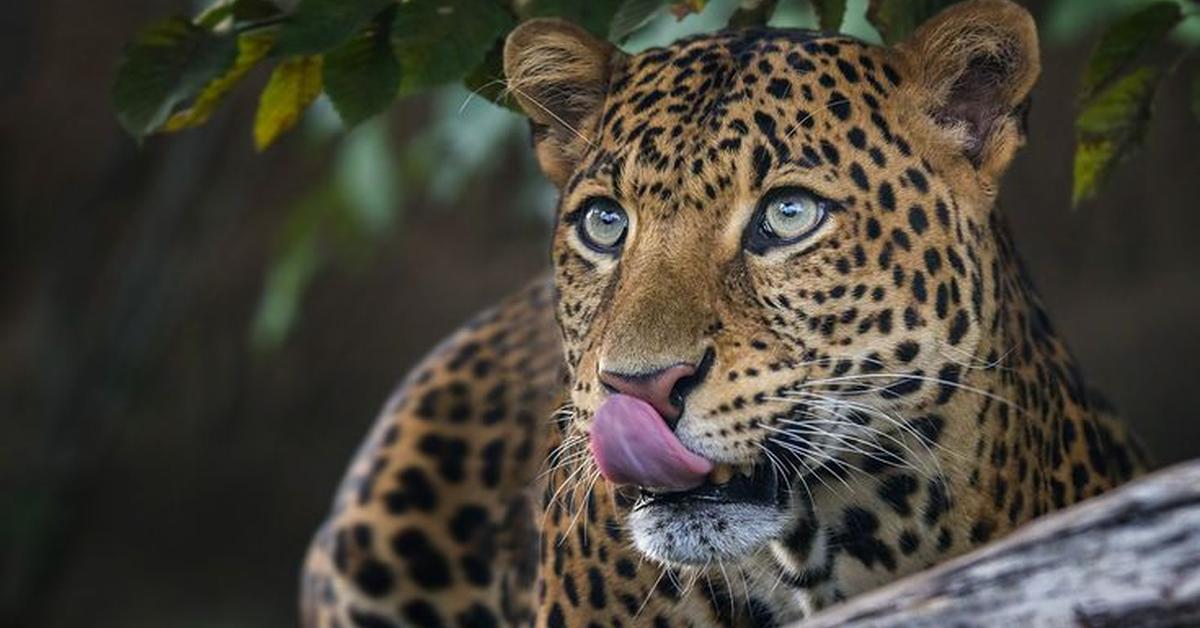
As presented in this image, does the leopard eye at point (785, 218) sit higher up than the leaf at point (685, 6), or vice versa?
the leaf at point (685, 6)

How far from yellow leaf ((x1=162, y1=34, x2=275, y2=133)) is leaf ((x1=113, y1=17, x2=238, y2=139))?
85 millimetres

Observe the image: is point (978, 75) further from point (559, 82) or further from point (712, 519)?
point (712, 519)

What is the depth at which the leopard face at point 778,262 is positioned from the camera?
4.30 metres

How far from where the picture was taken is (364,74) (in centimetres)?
502

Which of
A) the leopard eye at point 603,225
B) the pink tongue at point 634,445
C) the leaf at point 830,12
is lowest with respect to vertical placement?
the pink tongue at point 634,445

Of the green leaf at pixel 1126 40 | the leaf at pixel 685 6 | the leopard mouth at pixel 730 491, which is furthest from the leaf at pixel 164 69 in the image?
the green leaf at pixel 1126 40

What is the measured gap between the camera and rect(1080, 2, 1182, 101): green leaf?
524 centimetres

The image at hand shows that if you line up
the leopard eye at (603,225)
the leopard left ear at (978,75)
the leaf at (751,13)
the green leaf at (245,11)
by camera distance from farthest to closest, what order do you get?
1. the leaf at (751,13)
2. the green leaf at (245,11)
3. the leopard eye at (603,225)
4. the leopard left ear at (978,75)

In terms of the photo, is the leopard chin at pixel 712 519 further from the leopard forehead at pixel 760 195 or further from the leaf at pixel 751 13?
the leaf at pixel 751 13

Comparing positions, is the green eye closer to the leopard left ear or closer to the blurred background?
the leopard left ear

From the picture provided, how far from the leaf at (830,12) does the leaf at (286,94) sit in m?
→ 1.22

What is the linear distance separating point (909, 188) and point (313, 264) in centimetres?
792

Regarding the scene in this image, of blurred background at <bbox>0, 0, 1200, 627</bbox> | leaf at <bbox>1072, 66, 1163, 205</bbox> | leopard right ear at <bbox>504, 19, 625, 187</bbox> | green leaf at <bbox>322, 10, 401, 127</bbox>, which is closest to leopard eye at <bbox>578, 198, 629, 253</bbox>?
leopard right ear at <bbox>504, 19, 625, 187</bbox>

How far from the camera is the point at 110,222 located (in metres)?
Answer: 14.4
